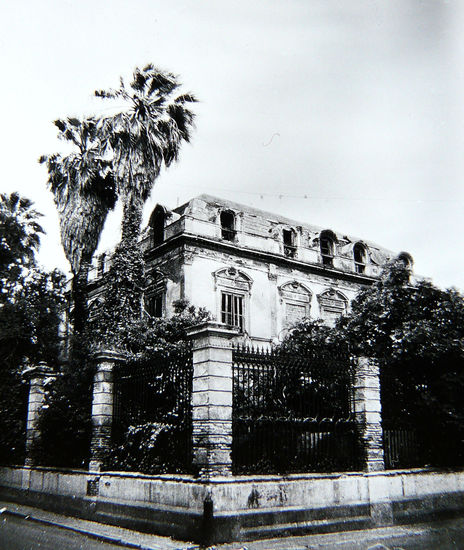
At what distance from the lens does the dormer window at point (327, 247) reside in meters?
24.8

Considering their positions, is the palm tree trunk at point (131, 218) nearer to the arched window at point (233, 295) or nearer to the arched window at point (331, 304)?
the arched window at point (233, 295)

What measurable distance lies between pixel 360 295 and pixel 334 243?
11.6m

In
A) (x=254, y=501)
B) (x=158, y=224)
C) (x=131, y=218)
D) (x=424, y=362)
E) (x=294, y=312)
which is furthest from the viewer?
(x=294, y=312)

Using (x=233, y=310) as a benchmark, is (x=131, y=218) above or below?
above

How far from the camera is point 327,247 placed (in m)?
25.3

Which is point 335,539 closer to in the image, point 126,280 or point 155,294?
point 126,280

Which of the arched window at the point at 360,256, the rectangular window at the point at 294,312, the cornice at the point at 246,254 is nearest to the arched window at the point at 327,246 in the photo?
the cornice at the point at 246,254

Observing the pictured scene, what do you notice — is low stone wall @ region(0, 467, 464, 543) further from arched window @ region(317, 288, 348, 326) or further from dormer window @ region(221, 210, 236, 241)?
arched window @ region(317, 288, 348, 326)

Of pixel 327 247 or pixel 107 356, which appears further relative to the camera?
pixel 327 247

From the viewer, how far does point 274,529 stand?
24.5 feet

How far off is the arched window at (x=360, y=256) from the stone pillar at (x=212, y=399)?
19129 millimetres

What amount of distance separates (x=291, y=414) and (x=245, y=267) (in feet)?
43.1

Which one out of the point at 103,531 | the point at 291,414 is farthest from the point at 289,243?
the point at 103,531

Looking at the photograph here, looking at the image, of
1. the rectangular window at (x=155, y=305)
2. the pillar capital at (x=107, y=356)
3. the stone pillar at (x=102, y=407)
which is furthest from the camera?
the rectangular window at (x=155, y=305)
